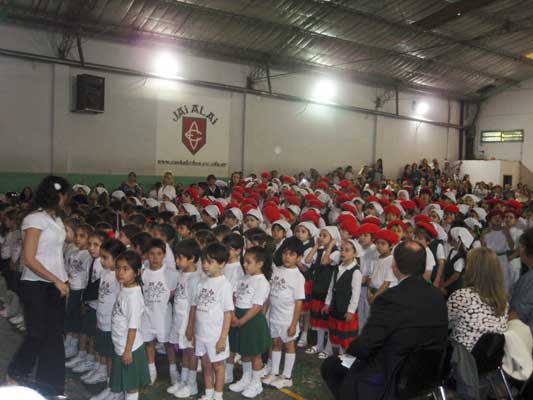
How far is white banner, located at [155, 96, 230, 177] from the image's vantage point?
13711 millimetres

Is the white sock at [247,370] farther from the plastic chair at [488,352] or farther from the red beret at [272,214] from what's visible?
the red beret at [272,214]

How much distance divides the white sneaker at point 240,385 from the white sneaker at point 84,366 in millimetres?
1324

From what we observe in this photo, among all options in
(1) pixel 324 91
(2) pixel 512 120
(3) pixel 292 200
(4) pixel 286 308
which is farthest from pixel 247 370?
(2) pixel 512 120

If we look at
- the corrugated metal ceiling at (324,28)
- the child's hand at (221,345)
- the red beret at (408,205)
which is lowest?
the child's hand at (221,345)

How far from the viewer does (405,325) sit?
2764mm

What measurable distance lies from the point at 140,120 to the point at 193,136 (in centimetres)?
159

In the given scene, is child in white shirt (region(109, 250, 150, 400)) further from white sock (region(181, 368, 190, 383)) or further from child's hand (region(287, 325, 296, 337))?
child's hand (region(287, 325, 296, 337))

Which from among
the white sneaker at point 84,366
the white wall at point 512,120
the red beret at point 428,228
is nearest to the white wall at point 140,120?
the white wall at point 512,120

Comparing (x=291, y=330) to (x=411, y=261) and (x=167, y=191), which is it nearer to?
(x=411, y=261)

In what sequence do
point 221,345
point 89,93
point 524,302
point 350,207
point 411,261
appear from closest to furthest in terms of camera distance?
point 411,261, point 524,302, point 221,345, point 350,207, point 89,93

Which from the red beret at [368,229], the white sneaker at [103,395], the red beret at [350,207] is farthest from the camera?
the red beret at [350,207]

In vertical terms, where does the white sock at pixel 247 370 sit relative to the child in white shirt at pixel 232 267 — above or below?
below

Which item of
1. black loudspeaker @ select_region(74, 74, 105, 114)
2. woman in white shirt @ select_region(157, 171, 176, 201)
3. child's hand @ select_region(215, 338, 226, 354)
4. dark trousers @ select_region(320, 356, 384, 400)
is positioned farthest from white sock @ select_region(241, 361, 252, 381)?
black loudspeaker @ select_region(74, 74, 105, 114)

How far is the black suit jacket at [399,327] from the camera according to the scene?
2.77 meters
